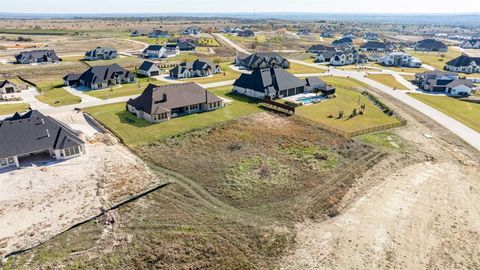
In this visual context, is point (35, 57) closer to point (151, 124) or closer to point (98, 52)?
point (98, 52)

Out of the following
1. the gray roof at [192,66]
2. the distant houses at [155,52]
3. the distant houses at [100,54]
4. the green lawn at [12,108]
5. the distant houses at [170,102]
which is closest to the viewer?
the distant houses at [170,102]

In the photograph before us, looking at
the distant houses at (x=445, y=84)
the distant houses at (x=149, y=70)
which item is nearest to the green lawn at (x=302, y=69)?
the distant houses at (x=445, y=84)

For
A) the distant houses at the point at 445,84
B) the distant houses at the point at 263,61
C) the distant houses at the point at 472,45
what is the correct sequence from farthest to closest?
the distant houses at the point at 472,45 < the distant houses at the point at 263,61 < the distant houses at the point at 445,84

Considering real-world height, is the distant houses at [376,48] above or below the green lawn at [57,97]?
above

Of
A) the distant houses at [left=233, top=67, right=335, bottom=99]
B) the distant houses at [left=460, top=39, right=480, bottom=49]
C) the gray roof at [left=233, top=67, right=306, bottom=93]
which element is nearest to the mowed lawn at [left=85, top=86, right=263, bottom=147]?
the distant houses at [left=233, top=67, right=335, bottom=99]

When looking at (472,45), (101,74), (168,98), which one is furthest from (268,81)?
Answer: (472,45)

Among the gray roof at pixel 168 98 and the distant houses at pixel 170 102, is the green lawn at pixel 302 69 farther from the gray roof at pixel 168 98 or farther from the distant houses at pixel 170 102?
the gray roof at pixel 168 98

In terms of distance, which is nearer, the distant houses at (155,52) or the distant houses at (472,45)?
the distant houses at (155,52)

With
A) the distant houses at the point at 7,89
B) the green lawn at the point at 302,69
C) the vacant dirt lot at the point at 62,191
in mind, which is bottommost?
the vacant dirt lot at the point at 62,191
